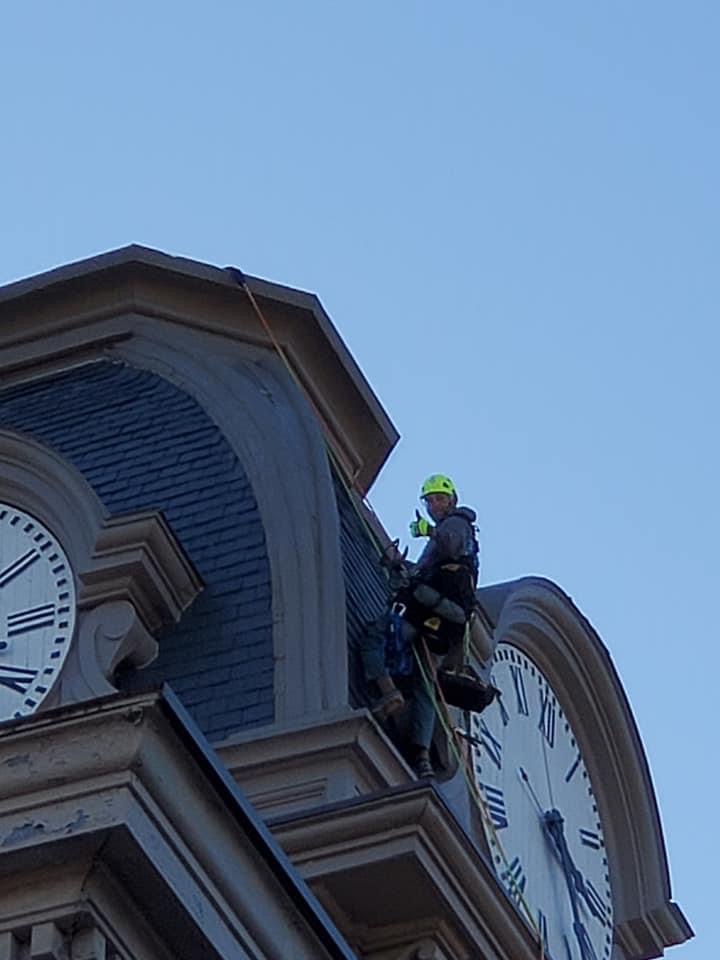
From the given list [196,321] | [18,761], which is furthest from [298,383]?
[18,761]

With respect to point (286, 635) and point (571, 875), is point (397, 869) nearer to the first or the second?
point (286, 635)

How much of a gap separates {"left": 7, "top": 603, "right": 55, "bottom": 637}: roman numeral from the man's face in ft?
7.23

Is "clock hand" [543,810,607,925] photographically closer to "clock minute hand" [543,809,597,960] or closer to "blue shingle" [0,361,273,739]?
"clock minute hand" [543,809,597,960]

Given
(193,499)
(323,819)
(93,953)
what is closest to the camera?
(93,953)

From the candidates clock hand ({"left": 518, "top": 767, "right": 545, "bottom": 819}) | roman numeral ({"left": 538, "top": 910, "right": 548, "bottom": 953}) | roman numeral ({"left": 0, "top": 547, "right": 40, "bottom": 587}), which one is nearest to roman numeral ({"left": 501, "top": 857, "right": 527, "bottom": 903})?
roman numeral ({"left": 538, "top": 910, "right": 548, "bottom": 953})

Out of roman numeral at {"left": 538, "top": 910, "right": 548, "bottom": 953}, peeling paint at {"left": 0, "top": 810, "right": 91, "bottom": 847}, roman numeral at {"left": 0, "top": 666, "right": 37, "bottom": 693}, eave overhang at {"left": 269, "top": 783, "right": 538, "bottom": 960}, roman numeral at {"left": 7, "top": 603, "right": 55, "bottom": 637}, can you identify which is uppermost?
roman numeral at {"left": 7, "top": 603, "right": 55, "bottom": 637}

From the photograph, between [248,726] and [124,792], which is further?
[248,726]

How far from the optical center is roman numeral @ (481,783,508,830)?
940 inches

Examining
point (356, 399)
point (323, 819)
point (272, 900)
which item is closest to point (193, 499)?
point (356, 399)

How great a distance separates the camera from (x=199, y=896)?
53.1 ft

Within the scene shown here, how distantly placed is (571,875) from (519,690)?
1117mm

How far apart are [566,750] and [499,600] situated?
1312mm

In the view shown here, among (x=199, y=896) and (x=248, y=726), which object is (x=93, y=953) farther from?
(x=248, y=726)

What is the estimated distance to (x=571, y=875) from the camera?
24.9 m
